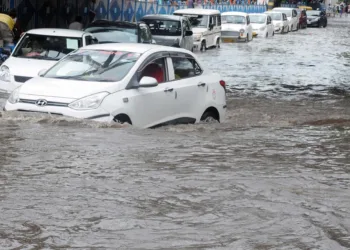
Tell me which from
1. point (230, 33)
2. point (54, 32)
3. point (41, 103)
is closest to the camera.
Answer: point (41, 103)

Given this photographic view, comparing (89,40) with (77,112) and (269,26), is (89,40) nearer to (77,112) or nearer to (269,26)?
(77,112)

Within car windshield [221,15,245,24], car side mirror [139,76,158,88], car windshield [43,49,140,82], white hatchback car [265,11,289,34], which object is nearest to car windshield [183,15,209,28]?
car windshield [221,15,245,24]

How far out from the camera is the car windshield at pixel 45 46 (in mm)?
17047

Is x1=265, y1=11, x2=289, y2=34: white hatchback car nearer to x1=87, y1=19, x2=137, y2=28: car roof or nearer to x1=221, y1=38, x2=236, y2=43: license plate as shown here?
x1=221, y1=38, x2=236, y2=43: license plate

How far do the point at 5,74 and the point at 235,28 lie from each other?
27405mm

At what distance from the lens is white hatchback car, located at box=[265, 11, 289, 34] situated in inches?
2130

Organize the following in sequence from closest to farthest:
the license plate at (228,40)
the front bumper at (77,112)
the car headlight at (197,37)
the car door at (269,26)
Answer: the front bumper at (77,112), the car headlight at (197,37), the license plate at (228,40), the car door at (269,26)

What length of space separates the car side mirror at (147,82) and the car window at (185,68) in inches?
38.6

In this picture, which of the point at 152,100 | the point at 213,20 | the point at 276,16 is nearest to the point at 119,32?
the point at 152,100

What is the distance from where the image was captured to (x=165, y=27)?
1207 inches

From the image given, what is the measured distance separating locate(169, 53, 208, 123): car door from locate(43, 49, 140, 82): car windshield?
0.72 meters

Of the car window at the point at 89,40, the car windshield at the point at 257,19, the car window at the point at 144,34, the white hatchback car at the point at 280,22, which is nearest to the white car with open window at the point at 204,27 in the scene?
the car window at the point at 144,34

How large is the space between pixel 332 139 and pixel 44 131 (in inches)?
161

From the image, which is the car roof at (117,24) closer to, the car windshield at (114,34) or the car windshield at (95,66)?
the car windshield at (114,34)
